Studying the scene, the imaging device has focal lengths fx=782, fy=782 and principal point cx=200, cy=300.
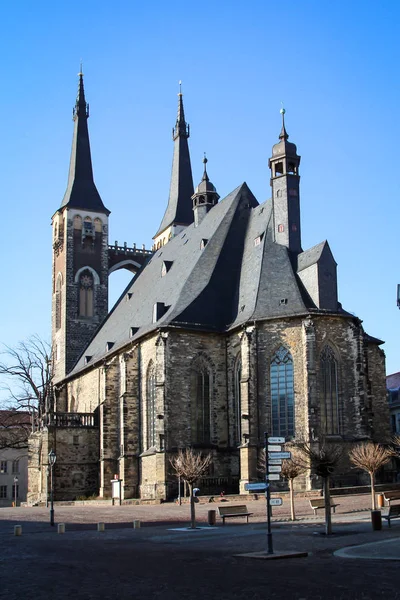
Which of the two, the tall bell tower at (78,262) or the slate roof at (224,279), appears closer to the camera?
the slate roof at (224,279)

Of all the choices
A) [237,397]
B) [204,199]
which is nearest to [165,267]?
[204,199]

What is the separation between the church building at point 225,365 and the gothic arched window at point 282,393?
5 centimetres

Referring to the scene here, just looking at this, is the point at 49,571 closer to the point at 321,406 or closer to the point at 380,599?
the point at 380,599

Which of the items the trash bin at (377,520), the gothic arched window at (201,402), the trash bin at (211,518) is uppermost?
the gothic arched window at (201,402)

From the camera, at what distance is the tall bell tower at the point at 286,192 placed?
4188cm

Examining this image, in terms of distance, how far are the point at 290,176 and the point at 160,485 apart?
17793mm

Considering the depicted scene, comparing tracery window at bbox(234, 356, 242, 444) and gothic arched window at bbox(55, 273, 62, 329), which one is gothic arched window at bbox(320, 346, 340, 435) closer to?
tracery window at bbox(234, 356, 242, 444)

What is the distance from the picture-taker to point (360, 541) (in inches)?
733

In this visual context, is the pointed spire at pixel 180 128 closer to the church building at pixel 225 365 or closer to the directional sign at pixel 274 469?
the church building at pixel 225 365

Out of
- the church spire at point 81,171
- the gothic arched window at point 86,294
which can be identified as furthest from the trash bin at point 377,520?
the church spire at point 81,171

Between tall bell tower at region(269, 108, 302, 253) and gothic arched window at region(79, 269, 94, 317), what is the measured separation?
857 inches

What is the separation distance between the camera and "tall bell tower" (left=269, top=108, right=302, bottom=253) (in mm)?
41875

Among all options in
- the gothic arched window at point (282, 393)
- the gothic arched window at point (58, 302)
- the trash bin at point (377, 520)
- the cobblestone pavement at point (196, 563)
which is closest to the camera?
the cobblestone pavement at point (196, 563)

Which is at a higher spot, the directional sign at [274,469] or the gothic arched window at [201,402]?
the gothic arched window at [201,402]
